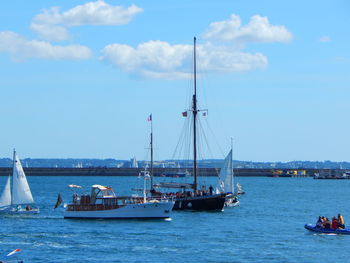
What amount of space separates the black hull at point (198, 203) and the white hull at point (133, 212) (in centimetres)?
1116

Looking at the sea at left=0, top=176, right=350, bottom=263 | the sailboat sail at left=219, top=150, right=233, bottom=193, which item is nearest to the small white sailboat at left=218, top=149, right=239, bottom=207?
the sailboat sail at left=219, top=150, right=233, bottom=193

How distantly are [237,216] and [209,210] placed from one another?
3961 millimetres

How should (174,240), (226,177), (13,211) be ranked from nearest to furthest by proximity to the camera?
(174,240) < (13,211) < (226,177)

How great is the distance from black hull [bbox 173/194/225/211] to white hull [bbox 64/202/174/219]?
11155mm

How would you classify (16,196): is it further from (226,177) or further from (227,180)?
(227,180)

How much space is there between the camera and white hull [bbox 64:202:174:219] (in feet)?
268

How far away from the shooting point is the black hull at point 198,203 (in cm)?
9394

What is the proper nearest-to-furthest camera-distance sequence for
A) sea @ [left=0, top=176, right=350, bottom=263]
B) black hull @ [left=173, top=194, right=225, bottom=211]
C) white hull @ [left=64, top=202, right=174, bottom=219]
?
1. sea @ [left=0, top=176, right=350, bottom=263]
2. white hull @ [left=64, top=202, right=174, bottom=219]
3. black hull @ [left=173, top=194, right=225, bottom=211]

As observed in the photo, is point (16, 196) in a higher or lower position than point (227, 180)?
lower

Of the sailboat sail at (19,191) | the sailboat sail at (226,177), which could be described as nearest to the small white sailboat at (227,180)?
the sailboat sail at (226,177)

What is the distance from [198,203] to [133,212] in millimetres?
14047

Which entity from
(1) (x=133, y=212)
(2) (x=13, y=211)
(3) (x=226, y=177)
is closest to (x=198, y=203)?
(1) (x=133, y=212)

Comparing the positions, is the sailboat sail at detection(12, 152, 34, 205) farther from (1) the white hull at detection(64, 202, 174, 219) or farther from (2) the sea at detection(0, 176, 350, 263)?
(1) the white hull at detection(64, 202, 174, 219)

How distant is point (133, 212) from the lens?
268ft
